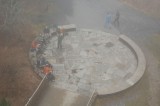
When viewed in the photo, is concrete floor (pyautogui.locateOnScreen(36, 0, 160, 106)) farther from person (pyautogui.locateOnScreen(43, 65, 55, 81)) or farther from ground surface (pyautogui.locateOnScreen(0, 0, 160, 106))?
person (pyautogui.locateOnScreen(43, 65, 55, 81))

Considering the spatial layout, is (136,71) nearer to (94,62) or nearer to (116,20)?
(94,62)

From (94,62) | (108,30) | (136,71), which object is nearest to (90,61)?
(94,62)

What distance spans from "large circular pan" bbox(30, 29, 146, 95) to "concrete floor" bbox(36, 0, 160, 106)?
66cm

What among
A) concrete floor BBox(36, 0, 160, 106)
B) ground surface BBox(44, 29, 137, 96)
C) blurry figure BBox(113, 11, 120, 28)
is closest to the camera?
concrete floor BBox(36, 0, 160, 106)

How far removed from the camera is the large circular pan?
755 inches

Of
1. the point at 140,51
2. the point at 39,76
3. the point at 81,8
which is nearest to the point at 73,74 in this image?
the point at 39,76

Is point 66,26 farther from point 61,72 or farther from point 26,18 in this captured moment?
point 61,72

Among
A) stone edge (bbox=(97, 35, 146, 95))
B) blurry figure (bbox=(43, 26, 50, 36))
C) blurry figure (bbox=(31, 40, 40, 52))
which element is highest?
blurry figure (bbox=(43, 26, 50, 36))

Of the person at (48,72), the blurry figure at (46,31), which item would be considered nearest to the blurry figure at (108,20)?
the blurry figure at (46,31)

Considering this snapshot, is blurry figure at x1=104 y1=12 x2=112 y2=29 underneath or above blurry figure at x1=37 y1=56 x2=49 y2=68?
above

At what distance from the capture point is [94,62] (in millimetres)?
21531

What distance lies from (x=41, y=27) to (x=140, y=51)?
9.16 m

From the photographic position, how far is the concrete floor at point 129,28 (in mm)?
18391

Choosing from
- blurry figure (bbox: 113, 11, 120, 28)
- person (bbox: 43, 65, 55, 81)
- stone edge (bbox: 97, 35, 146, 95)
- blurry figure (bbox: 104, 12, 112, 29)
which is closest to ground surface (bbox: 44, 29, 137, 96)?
stone edge (bbox: 97, 35, 146, 95)
